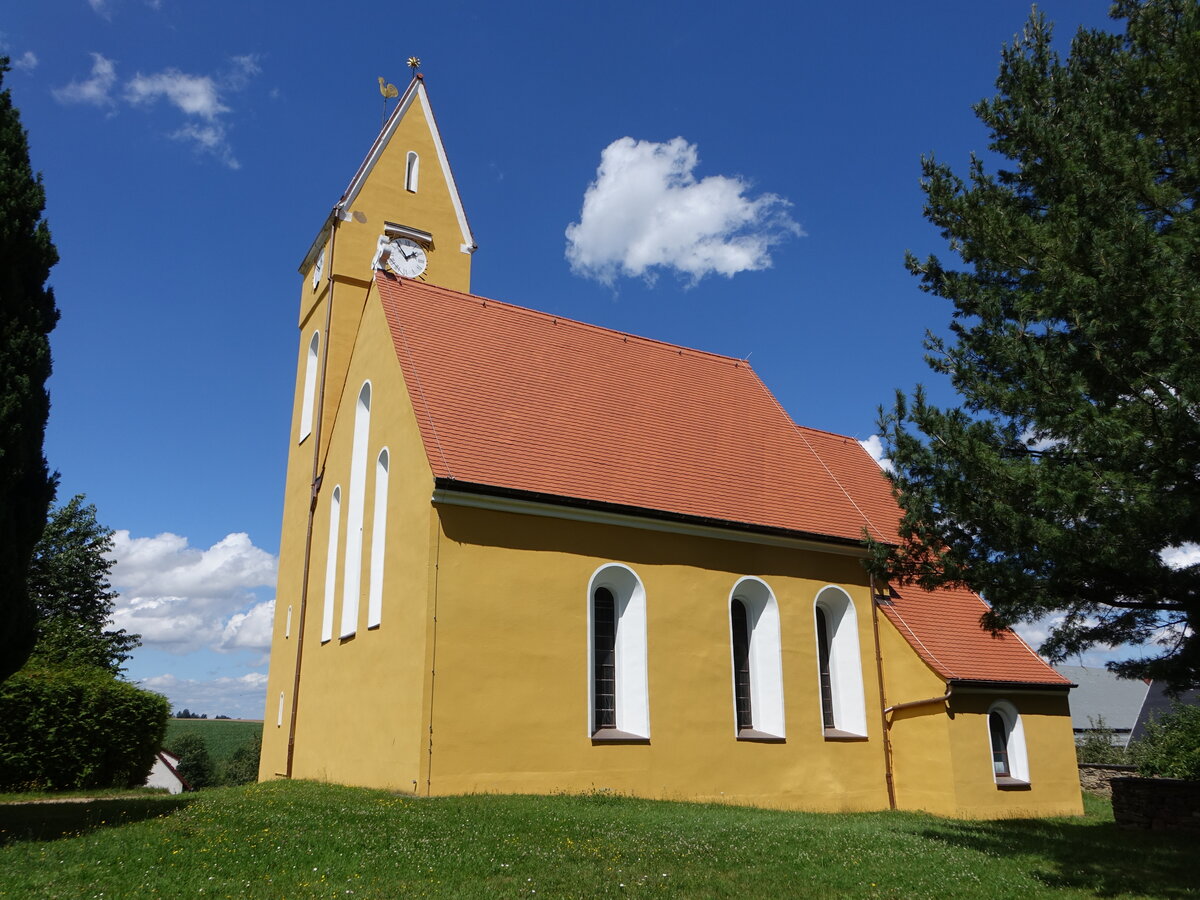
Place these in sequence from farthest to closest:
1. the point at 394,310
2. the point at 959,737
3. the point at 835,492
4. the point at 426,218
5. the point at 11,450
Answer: the point at 426,218 < the point at 835,492 < the point at 394,310 < the point at 959,737 < the point at 11,450

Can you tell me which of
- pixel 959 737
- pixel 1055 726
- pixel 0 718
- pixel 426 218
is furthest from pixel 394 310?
pixel 1055 726

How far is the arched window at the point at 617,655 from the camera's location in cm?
1547

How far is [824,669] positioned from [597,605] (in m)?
5.42

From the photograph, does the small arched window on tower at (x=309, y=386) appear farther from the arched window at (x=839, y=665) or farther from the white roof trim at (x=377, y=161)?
the arched window at (x=839, y=665)

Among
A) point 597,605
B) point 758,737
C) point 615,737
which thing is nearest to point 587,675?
point 615,737

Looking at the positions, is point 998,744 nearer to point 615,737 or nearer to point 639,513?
point 615,737

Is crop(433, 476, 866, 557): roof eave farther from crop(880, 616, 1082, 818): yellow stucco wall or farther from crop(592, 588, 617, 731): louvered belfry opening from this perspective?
crop(880, 616, 1082, 818): yellow stucco wall

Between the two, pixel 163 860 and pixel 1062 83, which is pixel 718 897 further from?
pixel 1062 83

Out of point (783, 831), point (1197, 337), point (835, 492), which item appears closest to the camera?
point (1197, 337)

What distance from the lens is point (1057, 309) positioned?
976 centimetres

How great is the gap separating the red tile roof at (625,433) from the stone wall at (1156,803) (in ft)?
Answer: 11.6

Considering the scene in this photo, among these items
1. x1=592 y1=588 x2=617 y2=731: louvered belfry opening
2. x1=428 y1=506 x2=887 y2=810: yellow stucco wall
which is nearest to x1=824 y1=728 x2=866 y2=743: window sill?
x1=428 y1=506 x2=887 y2=810: yellow stucco wall

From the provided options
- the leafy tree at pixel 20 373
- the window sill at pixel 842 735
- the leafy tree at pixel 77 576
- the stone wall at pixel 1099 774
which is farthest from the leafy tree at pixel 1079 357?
the leafy tree at pixel 77 576

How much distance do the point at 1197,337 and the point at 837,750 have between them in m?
11.4
